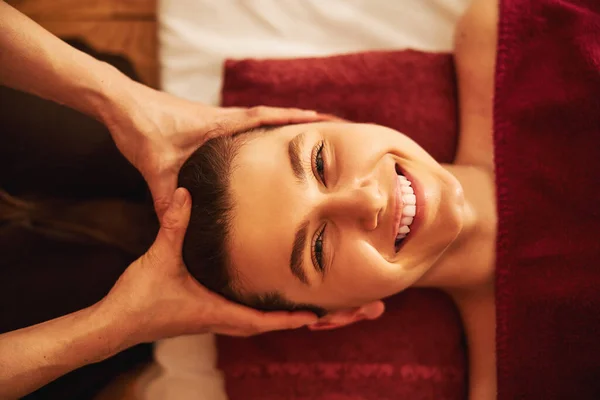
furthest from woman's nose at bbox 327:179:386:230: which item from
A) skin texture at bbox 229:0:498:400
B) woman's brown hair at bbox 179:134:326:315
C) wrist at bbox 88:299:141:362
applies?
wrist at bbox 88:299:141:362

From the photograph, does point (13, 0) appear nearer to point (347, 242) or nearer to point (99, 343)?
point (99, 343)

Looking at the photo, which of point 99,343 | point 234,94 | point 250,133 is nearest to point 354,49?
point 234,94

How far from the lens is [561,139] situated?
3.32ft

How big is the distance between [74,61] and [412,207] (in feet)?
2.47

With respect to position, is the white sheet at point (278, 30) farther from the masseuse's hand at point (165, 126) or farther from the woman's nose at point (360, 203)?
the woman's nose at point (360, 203)

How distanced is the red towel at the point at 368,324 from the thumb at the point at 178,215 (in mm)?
354

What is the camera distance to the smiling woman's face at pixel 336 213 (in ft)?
2.81

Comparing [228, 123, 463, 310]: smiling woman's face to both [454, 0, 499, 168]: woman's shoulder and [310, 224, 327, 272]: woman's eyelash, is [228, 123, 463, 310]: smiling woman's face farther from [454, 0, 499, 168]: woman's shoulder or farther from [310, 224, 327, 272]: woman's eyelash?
[454, 0, 499, 168]: woman's shoulder

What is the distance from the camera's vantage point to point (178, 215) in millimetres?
914

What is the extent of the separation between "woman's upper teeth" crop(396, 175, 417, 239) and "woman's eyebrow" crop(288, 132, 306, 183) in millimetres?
198

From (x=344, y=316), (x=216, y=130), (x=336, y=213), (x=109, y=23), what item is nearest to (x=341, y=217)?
(x=336, y=213)

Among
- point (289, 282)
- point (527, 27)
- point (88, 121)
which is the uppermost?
point (527, 27)

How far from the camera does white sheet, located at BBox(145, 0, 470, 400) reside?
128 centimetres

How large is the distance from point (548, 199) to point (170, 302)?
0.80 meters
